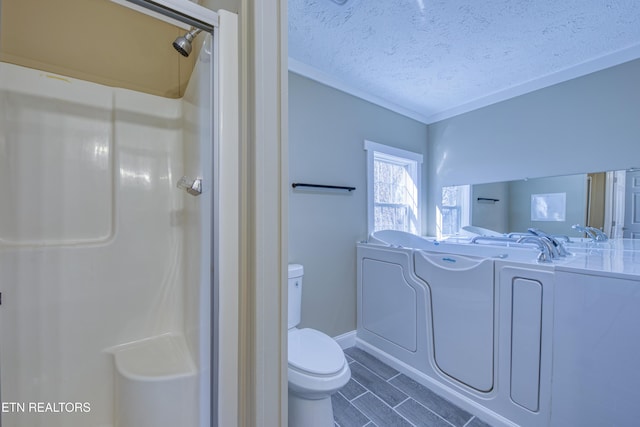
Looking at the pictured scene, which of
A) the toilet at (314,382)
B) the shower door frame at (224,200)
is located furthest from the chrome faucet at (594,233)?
the shower door frame at (224,200)

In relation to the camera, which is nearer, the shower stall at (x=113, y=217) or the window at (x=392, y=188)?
the shower stall at (x=113, y=217)

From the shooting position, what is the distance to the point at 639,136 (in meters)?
1.81

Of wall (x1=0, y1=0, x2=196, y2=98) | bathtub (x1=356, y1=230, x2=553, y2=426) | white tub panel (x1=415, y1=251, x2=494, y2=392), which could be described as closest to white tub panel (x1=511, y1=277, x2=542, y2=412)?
bathtub (x1=356, y1=230, x2=553, y2=426)

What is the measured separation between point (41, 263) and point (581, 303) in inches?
94.9

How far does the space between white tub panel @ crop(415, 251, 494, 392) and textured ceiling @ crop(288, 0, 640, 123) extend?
4.77 ft

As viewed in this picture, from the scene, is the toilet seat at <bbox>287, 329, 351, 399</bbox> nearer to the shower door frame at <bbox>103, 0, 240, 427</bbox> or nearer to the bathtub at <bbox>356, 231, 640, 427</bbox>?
the shower door frame at <bbox>103, 0, 240, 427</bbox>

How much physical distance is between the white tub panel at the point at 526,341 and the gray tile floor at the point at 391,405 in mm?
317

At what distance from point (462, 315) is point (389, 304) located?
1.88 ft

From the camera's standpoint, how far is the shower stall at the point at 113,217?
0.86m

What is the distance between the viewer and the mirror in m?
1.87

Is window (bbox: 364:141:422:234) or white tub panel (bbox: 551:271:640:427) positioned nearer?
white tub panel (bbox: 551:271:640:427)

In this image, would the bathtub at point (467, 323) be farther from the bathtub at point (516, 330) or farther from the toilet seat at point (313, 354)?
the toilet seat at point (313, 354)

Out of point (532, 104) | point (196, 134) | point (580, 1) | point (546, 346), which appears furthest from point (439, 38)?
point (546, 346)

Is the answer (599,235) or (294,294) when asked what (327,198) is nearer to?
(294,294)
